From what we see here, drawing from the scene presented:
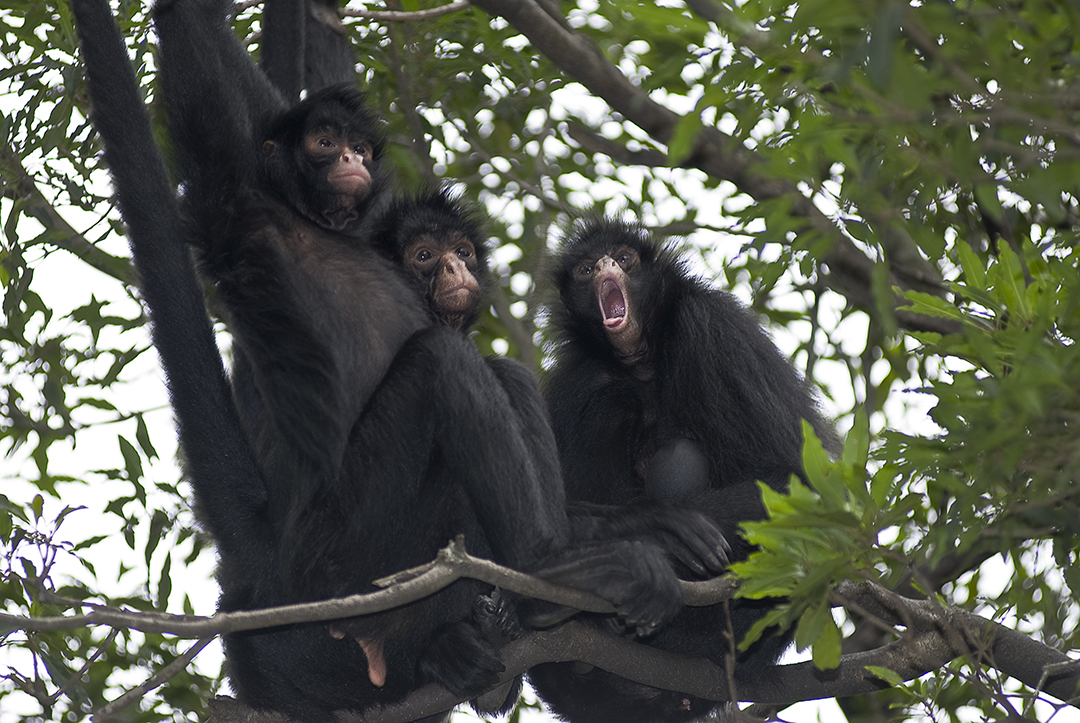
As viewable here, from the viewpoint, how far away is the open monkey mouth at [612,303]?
5262mm

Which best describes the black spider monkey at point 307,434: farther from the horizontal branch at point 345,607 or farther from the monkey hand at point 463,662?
the horizontal branch at point 345,607

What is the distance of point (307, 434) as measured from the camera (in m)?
3.91

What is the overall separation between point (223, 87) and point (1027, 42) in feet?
9.14

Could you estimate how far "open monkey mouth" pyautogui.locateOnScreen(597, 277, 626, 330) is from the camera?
5262 mm

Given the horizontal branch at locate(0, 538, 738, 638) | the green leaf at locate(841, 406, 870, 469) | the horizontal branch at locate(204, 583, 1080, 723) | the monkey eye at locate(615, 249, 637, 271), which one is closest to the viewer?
the horizontal branch at locate(0, 538, 738, 638)

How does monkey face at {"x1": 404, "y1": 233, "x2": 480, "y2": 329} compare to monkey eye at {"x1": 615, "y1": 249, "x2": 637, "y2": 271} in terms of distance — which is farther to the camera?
monkey eye at {"x1": 615, "y1": 249, "x2": 637, "y2": 271}

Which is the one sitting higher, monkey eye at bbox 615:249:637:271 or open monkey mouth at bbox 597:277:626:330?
monkey eye at bbox 615:249:637:271

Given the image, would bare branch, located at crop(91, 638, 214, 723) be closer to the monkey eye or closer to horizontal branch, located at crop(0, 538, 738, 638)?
horizontal branch, located at crop(0, 538, 738, 638)

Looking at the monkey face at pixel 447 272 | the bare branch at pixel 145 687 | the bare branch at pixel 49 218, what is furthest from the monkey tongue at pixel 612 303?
the bare branch at pixel 145 687

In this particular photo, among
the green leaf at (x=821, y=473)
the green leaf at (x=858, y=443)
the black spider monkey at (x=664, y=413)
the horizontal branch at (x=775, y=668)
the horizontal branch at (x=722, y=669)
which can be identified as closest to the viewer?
the green leaf at (x=821, y=473)

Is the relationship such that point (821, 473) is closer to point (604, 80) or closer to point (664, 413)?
point (604, 80)

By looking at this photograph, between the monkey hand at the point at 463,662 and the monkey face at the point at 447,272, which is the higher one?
the monkey face at the point at 447,272

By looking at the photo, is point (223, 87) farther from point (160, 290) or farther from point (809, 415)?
point (809, 415)

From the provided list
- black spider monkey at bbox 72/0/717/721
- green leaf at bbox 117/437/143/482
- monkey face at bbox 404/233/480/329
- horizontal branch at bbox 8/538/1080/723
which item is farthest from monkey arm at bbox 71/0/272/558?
green leaf at bbox 117/437/143/482
